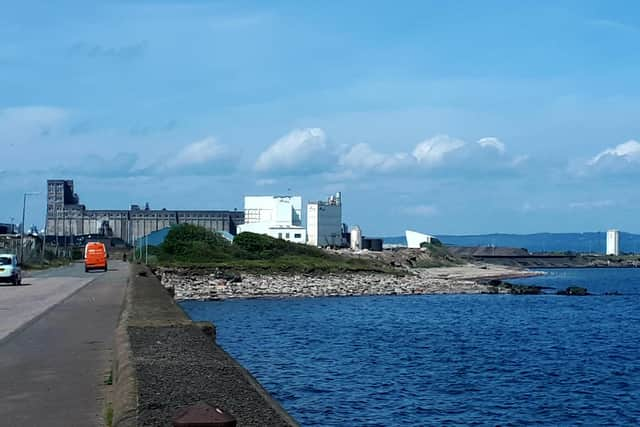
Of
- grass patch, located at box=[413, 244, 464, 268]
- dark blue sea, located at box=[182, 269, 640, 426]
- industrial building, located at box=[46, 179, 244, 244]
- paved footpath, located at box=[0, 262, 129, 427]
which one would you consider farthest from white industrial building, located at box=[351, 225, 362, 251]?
paved footpath, located at box=[0, 262, 129, 427]

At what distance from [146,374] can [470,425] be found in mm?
10979

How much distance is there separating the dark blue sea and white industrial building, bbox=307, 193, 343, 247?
258 feet

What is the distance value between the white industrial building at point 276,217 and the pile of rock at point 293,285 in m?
47.7

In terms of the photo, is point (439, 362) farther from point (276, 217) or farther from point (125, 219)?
point (125, 219)

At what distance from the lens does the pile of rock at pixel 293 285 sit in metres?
68.5

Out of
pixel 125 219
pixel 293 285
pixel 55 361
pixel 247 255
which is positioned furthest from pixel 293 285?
pixel 125 219

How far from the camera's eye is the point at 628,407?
22.0 meters

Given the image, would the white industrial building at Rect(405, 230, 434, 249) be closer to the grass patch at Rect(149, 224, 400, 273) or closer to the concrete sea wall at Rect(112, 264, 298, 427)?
the grass patch at Rect(149, 224, 400, 273)

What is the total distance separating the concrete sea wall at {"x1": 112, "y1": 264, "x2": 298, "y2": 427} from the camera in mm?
8039

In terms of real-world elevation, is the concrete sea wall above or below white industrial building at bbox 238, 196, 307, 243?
below

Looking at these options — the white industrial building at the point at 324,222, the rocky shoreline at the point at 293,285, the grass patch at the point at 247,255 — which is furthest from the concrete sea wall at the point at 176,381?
the white industrial building at the point at 324,222

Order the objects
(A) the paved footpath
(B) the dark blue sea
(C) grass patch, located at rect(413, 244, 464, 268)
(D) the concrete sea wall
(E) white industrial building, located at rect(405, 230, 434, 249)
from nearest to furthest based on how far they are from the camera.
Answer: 1. (D) the concrete sea wall
2. (A) the paved footpath
3. (B) the dark blue sea
4. (C) grass patch, located at rect(413, 244, 464, 268)
5. (E) white industrial building, located at rect(405, 230, 434, 249)

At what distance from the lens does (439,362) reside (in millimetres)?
29703

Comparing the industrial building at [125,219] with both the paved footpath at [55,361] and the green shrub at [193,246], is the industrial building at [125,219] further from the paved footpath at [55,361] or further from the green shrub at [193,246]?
the paved footpath at [55,361]
